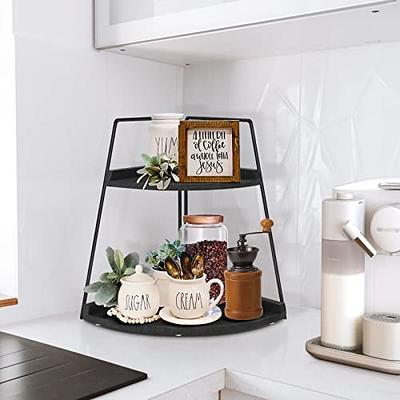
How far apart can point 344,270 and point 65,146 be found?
0.79m

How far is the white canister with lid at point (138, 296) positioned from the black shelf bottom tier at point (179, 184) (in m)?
0.20

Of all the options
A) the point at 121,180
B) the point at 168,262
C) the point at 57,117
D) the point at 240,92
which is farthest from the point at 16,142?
the point at 240,92

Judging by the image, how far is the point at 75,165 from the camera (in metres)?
1.72

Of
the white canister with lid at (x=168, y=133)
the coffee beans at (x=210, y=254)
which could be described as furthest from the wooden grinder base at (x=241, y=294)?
the white canister with lid at (x=168, y=133)

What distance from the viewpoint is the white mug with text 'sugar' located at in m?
1.48

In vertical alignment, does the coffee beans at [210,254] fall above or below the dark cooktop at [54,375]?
above

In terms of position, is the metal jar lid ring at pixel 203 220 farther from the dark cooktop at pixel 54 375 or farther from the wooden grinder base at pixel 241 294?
the dark cooktop at pixel 54 375

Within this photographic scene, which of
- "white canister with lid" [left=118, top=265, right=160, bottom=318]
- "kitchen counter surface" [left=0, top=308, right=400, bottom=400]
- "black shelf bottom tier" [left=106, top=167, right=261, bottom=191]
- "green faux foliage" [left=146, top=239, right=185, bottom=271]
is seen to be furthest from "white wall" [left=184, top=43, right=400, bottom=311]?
"white canister with lid" [left=118, top=265, right=160, bottom=318]

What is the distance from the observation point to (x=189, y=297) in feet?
4.88

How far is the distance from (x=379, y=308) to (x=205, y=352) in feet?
1.18

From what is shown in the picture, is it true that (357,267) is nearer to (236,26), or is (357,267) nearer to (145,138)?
(236,26)

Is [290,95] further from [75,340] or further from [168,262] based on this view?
[75,340]

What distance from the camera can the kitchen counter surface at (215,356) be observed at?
3.81 ft

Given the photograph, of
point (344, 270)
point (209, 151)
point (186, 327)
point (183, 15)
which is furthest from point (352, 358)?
point (183, 15)
